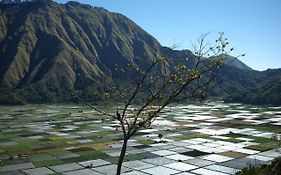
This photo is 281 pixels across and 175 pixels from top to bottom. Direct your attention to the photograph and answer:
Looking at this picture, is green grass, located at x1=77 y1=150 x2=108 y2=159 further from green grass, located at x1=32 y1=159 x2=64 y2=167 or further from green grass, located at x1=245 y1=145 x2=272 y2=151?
green grass, located at x1=245 y1=145 x2=272 y2=151

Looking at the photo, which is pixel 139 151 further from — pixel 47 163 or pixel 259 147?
pixel 259 147

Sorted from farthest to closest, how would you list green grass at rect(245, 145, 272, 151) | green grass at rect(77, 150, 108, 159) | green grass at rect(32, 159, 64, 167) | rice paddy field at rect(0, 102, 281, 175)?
1. green grass at rect(245, 145, 272, 151)
2. green grass at rect(77, 150, 108, 159)
3. green grass at rect(32, 159, 64, 167)
4. rice paddy field at rect(0, 102, 281, 175)

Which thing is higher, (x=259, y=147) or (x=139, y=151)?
(x=259, y=147)

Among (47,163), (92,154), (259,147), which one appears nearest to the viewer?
(47,163)

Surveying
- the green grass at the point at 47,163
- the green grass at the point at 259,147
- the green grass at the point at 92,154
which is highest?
the green grass at the point at 259,147

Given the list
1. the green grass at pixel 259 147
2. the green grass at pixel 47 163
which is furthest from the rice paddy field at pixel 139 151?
the green grass at pixel 47 163

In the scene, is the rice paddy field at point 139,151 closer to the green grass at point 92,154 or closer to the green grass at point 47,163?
the green grass at point 92,154

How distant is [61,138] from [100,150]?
62.8ft

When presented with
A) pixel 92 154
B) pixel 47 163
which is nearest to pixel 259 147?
pixel 92 154

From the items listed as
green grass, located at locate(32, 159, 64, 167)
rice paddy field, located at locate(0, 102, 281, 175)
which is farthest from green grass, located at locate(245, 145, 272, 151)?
green grass, located at locate(32, 159, 64, 167)

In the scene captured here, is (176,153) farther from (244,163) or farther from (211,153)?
(244,163)

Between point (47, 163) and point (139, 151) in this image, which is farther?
point (139, 151)

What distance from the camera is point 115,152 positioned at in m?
61.4

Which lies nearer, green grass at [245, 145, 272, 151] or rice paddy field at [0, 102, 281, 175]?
rice paddy field at [0, 102, 281, 175]
